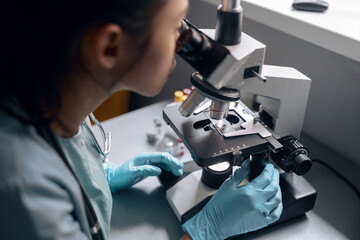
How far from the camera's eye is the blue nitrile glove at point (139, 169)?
1.03m

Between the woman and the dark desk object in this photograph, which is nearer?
the woman

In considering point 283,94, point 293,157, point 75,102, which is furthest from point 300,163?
point 75,102

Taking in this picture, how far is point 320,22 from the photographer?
99 cm

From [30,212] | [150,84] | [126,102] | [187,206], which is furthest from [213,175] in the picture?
[126,102]

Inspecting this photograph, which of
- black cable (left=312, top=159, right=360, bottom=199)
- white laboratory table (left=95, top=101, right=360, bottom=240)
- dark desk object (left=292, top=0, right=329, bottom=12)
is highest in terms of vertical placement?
dark desk object (left=292, top=0, right=329, bottom=12)

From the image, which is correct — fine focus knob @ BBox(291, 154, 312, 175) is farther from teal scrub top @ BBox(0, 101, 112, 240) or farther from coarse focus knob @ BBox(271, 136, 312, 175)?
teal scrub top @ BBox(0, 101, 112, 240)

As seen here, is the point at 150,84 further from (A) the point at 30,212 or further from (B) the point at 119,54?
(A) the point at 30,212

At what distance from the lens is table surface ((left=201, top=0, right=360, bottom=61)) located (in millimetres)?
A: 920

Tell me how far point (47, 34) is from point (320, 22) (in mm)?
765

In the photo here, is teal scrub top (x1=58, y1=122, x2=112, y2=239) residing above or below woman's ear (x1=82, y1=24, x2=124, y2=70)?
below

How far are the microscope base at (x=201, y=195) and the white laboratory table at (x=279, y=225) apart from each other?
0.04 m

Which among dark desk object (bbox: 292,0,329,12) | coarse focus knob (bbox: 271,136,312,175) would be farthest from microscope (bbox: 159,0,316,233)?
dark desk object (bbox: 292,0,329,12)

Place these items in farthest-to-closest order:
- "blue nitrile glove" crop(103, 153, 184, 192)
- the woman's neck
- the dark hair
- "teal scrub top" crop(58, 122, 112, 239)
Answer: "blue nitrile glove" crop(103, 153, 184, 192) < "teal scrub top" crop(58, 122, 112, 239) < the woman's neck < the dark hair

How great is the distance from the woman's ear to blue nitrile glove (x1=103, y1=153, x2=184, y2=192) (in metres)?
0.49
